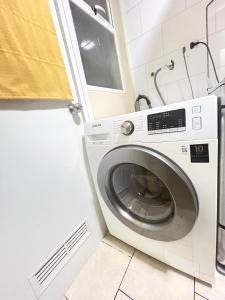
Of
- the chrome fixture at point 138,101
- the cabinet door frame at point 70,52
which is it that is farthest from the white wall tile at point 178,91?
the cabinet door frame at point 70,52

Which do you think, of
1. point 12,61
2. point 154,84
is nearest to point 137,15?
point 154,84

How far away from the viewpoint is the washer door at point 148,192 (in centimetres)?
58

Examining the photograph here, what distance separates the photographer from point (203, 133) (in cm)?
49

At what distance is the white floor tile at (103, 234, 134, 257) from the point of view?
1026 millimetres

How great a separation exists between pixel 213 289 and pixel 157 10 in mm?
1893

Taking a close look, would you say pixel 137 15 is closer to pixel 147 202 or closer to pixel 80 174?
pixel 80 174

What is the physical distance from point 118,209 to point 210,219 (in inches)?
18.3

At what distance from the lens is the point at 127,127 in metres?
0.65

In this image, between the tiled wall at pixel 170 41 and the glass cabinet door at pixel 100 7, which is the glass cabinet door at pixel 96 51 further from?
the tiled wall at pixel 170 41

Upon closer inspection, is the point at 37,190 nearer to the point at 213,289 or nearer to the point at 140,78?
the point at 213,289

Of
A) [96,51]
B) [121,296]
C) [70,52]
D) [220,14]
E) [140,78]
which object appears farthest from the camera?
[140,78]

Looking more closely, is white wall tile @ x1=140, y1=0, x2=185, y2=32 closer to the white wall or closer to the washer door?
the white wall

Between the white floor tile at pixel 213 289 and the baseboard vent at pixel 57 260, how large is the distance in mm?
669

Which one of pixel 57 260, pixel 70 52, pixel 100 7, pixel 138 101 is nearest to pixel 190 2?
pixel 100 7
